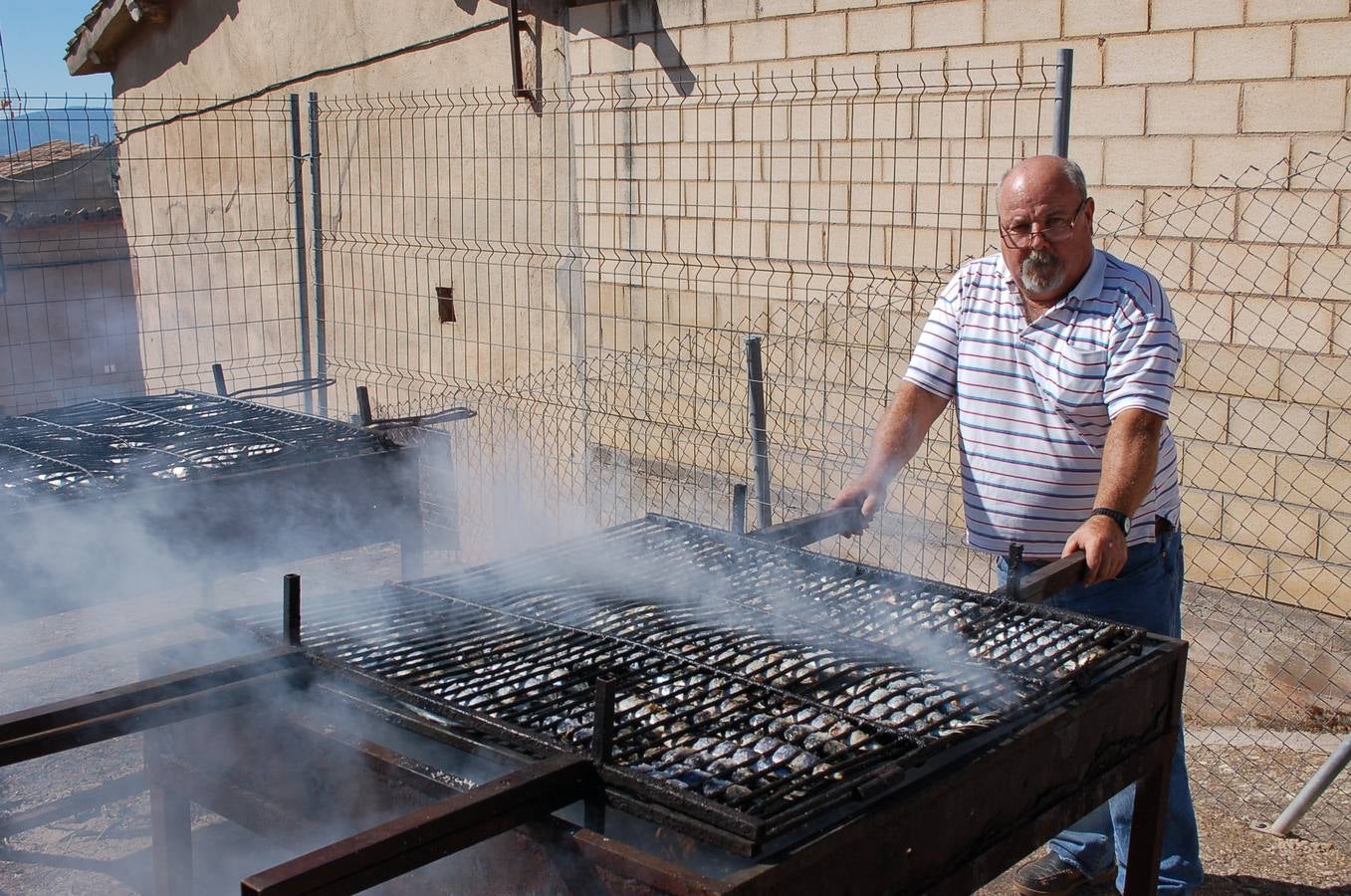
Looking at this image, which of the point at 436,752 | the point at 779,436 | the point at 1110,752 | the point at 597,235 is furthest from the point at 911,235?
the point at 436,752

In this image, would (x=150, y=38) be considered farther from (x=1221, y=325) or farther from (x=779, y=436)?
(x=1221, y=325)

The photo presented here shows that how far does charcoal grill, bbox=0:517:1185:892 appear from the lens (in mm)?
2133

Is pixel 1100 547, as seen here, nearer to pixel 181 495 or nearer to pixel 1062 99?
pixel 1062 99

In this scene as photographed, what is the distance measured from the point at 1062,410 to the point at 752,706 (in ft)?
4.74

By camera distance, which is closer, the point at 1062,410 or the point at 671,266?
the point at 1062,410

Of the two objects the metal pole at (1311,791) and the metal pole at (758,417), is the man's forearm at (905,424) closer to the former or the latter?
the metal pole at (758,417)

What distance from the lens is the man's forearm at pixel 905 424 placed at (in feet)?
12.8

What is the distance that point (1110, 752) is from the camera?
289cm

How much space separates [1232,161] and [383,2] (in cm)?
663

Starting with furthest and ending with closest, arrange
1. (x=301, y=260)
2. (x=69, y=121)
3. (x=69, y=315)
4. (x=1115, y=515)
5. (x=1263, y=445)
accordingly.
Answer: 1. (x=69, y=315)
2. (x=301, y=260)
3. (x=69, y=121)
4. (x=1263, y=445)
5. (x=1115, y=515)

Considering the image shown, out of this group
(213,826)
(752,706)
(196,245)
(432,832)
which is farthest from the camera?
(196,245)

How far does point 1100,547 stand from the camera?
3.14m

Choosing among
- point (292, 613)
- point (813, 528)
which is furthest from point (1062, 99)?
point (292, 613)

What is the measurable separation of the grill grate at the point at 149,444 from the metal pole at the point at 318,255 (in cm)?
266
